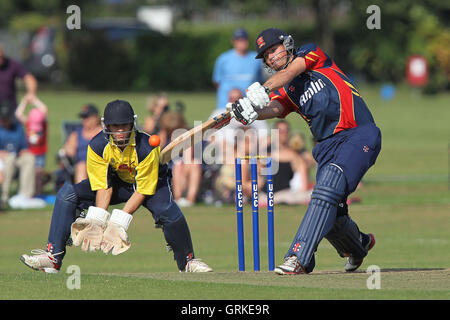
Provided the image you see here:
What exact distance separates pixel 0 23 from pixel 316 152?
43.3 metres

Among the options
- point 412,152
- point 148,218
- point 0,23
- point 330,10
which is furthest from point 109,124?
point 0,23

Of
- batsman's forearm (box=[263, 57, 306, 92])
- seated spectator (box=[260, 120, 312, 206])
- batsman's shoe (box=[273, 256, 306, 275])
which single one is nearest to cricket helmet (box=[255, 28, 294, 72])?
batsman's forearm (box=[263, 57, 306, 92])

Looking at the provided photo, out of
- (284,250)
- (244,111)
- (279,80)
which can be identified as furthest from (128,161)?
(284,250)

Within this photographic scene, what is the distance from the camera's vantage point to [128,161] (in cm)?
885

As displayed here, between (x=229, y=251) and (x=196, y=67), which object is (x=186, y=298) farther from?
(x=196, y=67)

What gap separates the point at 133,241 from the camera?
1286 centimetres

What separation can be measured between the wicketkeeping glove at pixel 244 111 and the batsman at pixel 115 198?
1.01 meters

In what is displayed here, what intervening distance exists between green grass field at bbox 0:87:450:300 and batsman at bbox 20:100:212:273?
329 millimetres

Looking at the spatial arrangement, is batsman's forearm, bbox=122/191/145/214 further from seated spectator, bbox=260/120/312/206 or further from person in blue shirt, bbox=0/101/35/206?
person in blue shirt, bbox=0/101/35/206

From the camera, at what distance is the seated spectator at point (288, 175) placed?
15578 mm

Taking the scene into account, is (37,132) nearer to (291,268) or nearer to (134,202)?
(134,202)

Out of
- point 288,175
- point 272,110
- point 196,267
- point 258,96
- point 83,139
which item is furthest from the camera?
point 83,139

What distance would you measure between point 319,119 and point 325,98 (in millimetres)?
188

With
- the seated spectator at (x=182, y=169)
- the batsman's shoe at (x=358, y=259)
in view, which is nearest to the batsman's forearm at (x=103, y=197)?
the batsman's shoe at (x=358, y=259)
